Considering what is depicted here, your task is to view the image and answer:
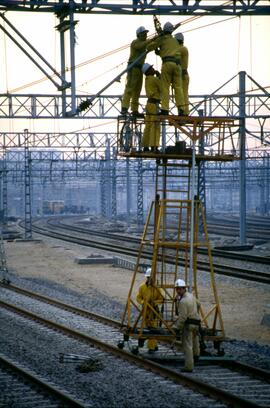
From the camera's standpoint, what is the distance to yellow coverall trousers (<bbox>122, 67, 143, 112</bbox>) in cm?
1256

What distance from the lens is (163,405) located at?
8.84m

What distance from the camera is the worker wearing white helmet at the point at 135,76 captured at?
12.4m

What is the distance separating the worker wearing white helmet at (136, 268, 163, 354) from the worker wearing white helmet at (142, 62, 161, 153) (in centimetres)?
209

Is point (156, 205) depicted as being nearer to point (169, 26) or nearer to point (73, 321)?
point (169, 26)

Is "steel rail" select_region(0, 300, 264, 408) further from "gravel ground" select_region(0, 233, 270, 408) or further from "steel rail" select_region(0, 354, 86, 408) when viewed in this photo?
"steel rail" select_region(0, 354, 86, 408)

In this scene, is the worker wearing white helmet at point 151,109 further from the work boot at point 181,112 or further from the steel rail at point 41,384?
the steel rail at point 41,384

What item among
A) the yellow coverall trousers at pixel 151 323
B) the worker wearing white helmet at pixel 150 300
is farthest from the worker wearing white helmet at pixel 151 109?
the yellow coverall trousers at pixel 151 323

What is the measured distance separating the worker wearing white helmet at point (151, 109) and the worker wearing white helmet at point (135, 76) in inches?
11.0

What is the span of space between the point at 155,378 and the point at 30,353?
2611 millimetres

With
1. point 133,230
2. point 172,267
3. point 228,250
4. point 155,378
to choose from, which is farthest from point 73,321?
point 133,230

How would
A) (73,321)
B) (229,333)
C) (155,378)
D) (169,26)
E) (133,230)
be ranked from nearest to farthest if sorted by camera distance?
(155,378)
(169,26)
(229,333)
(73,321)
(133,230)

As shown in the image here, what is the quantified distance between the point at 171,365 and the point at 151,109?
4.11 m

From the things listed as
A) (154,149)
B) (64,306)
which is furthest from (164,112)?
(64,306)

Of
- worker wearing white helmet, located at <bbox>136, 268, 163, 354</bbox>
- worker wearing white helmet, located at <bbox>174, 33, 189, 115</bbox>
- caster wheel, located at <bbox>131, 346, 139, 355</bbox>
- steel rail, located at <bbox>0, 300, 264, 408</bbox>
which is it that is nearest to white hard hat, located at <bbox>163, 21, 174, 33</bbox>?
worker wearing white helmet, located at <bbox>174, 33, 189, 115</bbox>
